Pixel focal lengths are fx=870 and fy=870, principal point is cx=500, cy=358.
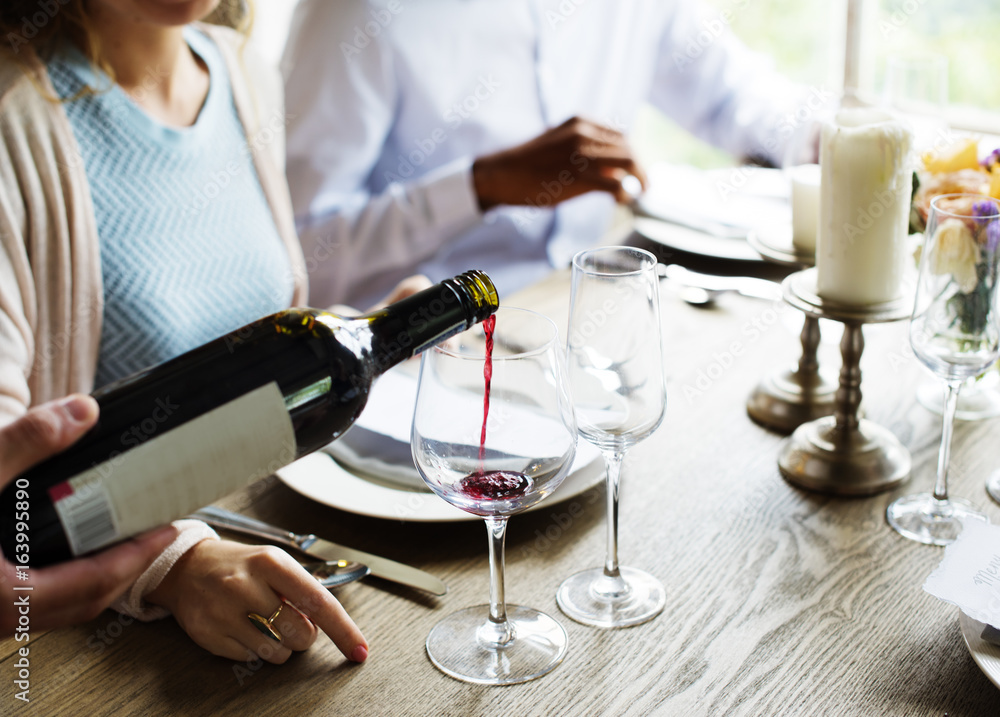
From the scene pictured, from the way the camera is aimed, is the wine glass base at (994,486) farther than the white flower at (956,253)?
Yes

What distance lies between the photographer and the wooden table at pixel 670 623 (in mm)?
575

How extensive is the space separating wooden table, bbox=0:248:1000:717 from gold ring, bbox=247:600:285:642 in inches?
1.0

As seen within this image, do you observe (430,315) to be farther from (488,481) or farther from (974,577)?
(974,577)

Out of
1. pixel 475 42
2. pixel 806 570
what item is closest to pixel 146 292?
pixel 806 570

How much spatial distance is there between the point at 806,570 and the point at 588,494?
0.20 m

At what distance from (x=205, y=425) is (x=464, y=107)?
4.67 ft

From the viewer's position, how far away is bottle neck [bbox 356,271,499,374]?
0.56 m

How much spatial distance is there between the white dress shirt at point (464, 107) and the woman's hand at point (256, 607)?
0.95 metres

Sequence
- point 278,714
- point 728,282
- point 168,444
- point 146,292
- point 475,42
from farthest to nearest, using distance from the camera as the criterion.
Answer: point 475,42
point 728,282
point 146,292
point 278,714
point 168,444

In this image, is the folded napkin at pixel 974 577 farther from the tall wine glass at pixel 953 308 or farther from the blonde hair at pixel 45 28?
the blonde hair at pixel 45 28

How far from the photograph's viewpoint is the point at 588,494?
812mm

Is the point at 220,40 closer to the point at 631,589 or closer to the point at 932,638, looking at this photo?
the point at 631,589

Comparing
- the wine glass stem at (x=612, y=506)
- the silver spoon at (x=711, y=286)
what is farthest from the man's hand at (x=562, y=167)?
the wine glass stem at (x=612, y=506)

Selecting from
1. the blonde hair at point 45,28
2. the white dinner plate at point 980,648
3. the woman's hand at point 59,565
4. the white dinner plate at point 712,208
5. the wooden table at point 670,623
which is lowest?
the wooden table at point 670,623
